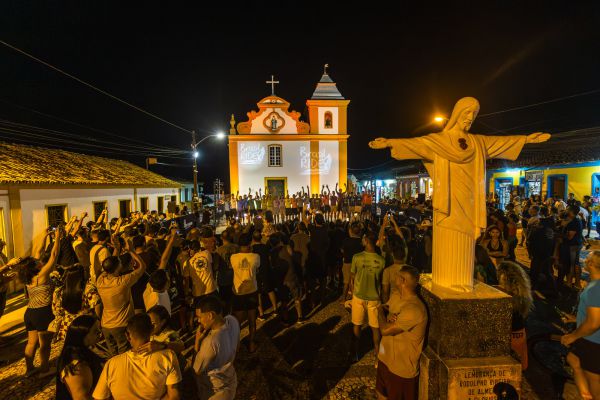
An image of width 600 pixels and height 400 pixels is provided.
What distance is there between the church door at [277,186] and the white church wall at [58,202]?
32.9ft

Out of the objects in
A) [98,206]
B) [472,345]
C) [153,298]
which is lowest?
[153,298]

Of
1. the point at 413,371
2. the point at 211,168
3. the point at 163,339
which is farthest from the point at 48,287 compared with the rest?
the point at 211,168

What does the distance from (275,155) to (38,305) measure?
72.0 ft

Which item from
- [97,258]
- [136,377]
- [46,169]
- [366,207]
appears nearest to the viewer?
[136,377]

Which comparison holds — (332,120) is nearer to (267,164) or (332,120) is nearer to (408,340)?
(267,164)

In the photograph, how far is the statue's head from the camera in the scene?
2.80 meters

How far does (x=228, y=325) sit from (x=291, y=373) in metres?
2.01

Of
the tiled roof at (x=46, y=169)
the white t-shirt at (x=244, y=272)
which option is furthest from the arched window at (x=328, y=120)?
the white t-shirt at (x=244, y=272)

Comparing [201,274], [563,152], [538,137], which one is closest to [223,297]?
[201,274]

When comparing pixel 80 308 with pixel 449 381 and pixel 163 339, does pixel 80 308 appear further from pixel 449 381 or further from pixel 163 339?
pixel 449 381

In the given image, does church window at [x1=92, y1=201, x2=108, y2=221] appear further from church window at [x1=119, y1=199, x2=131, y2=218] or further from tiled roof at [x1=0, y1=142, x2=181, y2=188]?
church window at [x1=119, y1=199, x2=131, y2=218]

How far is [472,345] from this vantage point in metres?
2.73

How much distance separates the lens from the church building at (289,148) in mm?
25219

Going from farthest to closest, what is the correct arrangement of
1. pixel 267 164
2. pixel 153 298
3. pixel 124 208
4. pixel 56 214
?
pixel 267 164 < pixel 124 208 < pixel 56 214 < pixel 153 298
